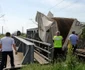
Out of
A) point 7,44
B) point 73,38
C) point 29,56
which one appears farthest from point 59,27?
point 7,44

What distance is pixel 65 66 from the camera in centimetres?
881

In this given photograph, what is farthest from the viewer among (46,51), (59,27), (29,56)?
(59,27)

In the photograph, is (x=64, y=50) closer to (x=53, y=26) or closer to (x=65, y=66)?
(x=53, y=26)

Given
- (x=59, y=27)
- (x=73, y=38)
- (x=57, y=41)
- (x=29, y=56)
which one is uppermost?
(x=59, y=27)

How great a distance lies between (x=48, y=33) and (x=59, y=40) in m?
4.32

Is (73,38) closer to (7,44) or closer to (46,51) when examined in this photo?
(46,51)

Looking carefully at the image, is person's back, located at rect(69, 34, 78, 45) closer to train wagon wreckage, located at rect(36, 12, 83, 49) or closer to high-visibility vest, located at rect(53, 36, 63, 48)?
high-visibility vest, located at rect(53, 36, 63, 48)

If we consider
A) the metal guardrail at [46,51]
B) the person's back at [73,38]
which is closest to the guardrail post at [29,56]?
the metal guardrail at [46,51]

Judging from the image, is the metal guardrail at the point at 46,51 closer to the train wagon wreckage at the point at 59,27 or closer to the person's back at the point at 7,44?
the train wagon wreckage at the point at 59,27

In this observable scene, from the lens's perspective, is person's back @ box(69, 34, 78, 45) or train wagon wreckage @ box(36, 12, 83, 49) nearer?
person's back @ box(69, 34, 78, 45)

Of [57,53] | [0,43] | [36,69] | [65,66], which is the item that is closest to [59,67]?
[65,66]

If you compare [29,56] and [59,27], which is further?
[59,27]

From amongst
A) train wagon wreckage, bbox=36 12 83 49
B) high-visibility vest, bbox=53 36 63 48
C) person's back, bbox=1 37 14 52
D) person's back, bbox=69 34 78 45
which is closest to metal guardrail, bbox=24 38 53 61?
high-visibility vest, bbox=53 36 63 48

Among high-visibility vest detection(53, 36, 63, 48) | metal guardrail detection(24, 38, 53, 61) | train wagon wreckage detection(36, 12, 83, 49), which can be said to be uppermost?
train wagon wreckage detection(36, 12, 83, 49)
